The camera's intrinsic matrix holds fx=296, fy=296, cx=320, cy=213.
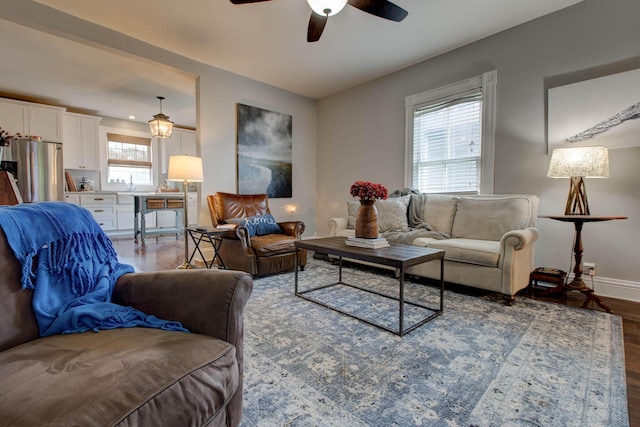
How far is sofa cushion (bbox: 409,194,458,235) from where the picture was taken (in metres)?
3.38

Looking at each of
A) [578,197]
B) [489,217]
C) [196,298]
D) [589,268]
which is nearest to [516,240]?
[489,217]

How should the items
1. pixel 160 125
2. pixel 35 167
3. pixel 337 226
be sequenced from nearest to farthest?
pixel 337 226
pixel 160 125
pixel 35 167

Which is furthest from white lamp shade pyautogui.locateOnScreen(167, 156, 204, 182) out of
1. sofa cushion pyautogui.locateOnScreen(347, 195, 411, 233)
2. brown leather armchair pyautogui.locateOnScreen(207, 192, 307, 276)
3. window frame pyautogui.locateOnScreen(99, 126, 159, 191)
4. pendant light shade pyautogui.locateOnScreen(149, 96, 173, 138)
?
window frame pyautogui.locateOnScreen(99, 126, 159, 191)

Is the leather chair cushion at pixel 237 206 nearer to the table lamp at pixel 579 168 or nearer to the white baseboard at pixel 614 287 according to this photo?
the table lamp at pixel 579 168

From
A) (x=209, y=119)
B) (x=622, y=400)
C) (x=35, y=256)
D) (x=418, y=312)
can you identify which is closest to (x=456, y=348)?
(x=418, y=312)

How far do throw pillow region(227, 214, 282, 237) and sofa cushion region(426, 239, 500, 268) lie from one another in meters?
1.80

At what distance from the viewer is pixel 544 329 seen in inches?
78.5

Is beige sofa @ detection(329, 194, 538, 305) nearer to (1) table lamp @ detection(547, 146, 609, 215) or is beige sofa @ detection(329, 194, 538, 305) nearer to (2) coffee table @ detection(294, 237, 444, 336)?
(1) table lamp @ detection(547, 146, 609, 215)

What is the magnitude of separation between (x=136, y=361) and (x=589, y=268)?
3.61m

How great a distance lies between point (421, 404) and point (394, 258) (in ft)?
2.81

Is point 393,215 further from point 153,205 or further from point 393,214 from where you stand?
point 153,205

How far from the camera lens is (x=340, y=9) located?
2150mm

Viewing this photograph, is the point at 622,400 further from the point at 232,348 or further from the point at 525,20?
the point at 525,20

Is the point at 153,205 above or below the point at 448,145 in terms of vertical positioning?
below
